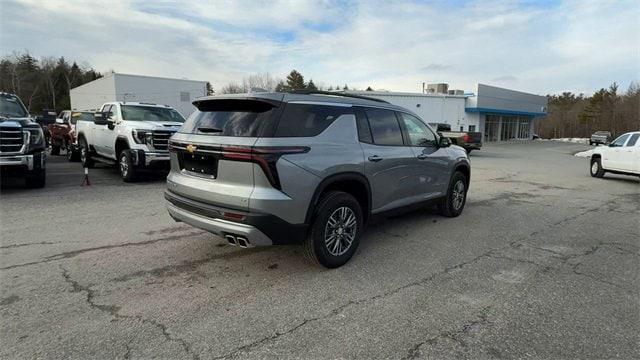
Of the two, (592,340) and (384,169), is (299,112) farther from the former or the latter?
(592,340)

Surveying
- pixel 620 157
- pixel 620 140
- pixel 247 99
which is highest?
pixel 247 99

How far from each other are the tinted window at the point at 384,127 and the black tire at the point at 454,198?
1.86 metres

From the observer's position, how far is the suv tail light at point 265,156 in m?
3.77

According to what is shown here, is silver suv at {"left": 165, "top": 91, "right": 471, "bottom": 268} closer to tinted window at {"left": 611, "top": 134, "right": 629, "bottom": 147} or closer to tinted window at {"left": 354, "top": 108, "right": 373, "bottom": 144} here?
tinted window at {"left": 354, "top": 108, "right": 373, "bottom": 144}

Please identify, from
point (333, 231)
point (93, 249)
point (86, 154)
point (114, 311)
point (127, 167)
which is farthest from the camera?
point (86, 154)

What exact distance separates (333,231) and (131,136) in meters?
7.33

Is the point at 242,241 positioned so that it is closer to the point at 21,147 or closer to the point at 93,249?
the point at 93,249

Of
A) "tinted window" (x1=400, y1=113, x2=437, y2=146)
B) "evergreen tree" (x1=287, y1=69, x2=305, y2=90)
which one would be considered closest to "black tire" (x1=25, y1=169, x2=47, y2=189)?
"tinted window" (x1=400, y1=113, x2=437, y2=146)

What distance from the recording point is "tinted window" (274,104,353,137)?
4012mm

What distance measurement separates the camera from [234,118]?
4.19 m

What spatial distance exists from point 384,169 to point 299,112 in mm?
1491

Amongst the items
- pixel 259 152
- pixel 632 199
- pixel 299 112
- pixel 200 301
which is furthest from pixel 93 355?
pixel 632 199

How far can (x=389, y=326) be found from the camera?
336 centimetres

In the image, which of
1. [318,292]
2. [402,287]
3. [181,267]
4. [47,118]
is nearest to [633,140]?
[402,287]
